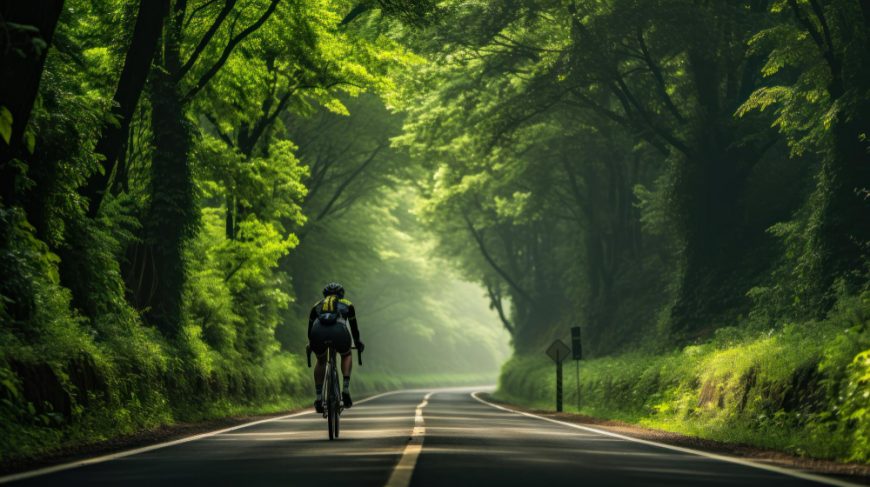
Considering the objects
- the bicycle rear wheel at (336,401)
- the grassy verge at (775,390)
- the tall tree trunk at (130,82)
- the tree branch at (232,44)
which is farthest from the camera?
the tree branch at (232,44)

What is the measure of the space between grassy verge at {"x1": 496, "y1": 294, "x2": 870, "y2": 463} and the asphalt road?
6.12ft

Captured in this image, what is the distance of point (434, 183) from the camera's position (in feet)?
167

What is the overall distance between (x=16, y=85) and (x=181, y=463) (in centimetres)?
491

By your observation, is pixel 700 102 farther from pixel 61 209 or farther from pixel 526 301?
pixel 526 301

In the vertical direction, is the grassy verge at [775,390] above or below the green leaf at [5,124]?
below

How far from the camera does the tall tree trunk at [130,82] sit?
19.6 metres

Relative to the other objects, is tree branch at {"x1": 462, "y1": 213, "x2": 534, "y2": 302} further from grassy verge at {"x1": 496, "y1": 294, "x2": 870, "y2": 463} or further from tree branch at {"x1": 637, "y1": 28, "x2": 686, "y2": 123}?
grassy verge at {"x1": 496, "y1": 294, "x2": 870, "y2": 463}

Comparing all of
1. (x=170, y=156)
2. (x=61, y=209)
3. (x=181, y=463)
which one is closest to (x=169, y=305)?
(x=170, y=156)

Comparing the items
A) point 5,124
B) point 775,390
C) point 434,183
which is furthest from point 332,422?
point 434,183

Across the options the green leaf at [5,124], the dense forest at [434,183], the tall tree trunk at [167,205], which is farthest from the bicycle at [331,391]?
the tall tree trunk at [167,205]

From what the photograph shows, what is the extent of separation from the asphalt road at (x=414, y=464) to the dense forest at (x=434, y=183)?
1.82 metres

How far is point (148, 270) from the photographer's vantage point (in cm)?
2455

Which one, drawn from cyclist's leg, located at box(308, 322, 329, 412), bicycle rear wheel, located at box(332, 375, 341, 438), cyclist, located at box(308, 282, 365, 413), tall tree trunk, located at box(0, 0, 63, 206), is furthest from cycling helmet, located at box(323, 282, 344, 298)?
tall tree trunk, located at box(0, 0, 63, 206)

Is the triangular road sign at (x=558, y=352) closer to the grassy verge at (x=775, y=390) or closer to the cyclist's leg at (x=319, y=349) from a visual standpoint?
the grassy verge at (x=775, y=390)
